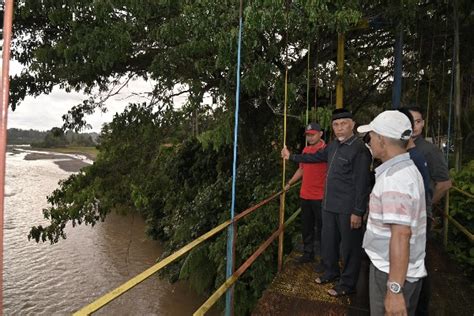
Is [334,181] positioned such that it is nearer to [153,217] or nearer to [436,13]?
[436,13]

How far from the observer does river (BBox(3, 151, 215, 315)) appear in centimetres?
887

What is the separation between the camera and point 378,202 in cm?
166

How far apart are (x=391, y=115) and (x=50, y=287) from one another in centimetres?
1124

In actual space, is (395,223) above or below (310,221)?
above

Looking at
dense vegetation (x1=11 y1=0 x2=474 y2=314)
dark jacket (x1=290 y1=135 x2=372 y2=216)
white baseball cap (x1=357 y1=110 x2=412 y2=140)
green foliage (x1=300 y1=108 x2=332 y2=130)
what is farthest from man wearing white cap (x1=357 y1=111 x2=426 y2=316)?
green foliage (x1=300 y1=108 x2=332 y2=130)

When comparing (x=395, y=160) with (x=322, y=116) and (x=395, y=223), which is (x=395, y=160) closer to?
(x=395, y=223)

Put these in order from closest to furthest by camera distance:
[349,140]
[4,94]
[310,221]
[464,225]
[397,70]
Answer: [4,94]
[349,140]
[310,221]
[464,225]
[397,70]

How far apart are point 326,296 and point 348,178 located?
1013 millimetres

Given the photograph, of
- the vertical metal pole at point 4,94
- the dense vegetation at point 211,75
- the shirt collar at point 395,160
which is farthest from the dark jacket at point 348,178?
the vertical metal pole at point 4,94

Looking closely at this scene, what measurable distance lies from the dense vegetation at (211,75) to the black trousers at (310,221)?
4.99 ft

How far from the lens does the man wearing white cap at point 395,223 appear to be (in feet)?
5.02

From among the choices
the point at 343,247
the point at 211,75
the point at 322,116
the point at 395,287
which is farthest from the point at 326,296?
the point at 211,75

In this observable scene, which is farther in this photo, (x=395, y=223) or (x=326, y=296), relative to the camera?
(x=326, y=296)

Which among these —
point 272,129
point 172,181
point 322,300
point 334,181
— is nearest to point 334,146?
point 334,181
